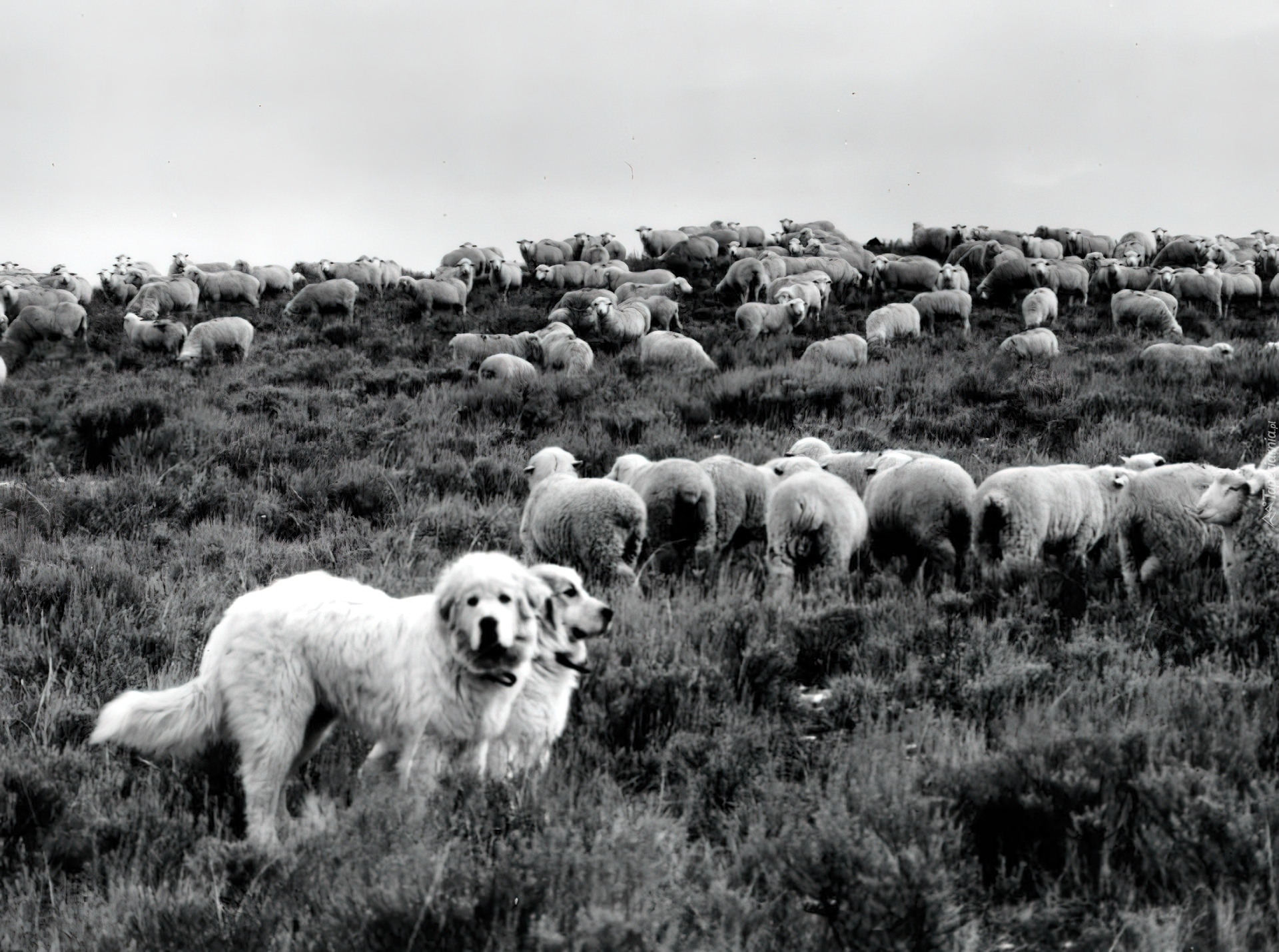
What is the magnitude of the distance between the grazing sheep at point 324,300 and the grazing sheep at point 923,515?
66.8 ft

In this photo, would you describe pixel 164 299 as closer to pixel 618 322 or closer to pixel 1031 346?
pixel 618 322

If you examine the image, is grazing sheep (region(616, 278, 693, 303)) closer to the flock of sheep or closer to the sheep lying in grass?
the flock of sheep

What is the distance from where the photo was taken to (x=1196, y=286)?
2542cm

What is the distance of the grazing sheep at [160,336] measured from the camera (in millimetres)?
22609

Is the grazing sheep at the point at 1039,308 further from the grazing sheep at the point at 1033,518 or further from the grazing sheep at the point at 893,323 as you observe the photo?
the grazing sheep at the point at 1033,518

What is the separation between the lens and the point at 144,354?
2209cm

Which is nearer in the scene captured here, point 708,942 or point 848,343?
point 708,942

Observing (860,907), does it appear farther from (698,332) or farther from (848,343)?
(698,332)

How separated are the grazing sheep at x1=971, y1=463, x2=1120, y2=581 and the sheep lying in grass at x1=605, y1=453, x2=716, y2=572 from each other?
208cm

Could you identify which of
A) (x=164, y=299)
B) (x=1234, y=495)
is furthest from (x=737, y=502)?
(x=164, y=299)

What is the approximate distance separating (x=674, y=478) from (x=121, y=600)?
4.18 m

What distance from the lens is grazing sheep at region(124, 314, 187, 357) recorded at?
2261 cm

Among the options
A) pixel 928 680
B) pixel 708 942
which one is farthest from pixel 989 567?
pixel 708 942

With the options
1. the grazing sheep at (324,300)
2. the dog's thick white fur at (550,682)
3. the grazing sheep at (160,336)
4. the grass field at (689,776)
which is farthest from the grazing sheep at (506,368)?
the dog's thick white fur at (550,682)
